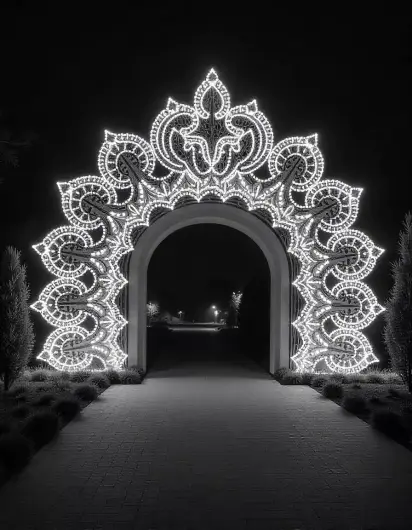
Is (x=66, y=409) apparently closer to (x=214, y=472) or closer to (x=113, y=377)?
(x=113, y=377)

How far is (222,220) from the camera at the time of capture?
11812 millimetres

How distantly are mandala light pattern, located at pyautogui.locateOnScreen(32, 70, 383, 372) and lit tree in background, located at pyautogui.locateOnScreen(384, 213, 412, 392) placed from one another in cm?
95

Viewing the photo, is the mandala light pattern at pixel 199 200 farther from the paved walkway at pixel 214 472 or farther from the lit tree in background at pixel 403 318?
the paved walkway at pixel 214 472

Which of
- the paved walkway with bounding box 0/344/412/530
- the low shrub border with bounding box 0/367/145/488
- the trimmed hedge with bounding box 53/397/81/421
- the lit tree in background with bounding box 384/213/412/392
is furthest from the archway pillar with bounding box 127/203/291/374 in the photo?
the trimmed hedge with bounding box 53/397/81/421

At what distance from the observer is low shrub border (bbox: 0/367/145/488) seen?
5.14 metres

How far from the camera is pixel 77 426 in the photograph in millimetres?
6828

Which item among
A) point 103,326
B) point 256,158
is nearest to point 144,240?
point 103,326

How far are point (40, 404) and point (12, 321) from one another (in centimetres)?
195

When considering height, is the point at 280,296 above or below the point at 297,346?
above

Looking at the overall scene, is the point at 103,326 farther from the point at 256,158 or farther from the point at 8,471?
the point at 8,471

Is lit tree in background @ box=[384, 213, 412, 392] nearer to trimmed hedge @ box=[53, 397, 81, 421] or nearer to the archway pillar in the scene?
the archway pillar

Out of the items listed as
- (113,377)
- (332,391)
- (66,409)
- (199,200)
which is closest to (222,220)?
(199,200)

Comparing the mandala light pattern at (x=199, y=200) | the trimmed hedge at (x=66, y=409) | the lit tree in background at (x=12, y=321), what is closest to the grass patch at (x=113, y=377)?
the mandala light pattern at (x=199, y=200)

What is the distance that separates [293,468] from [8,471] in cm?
278
